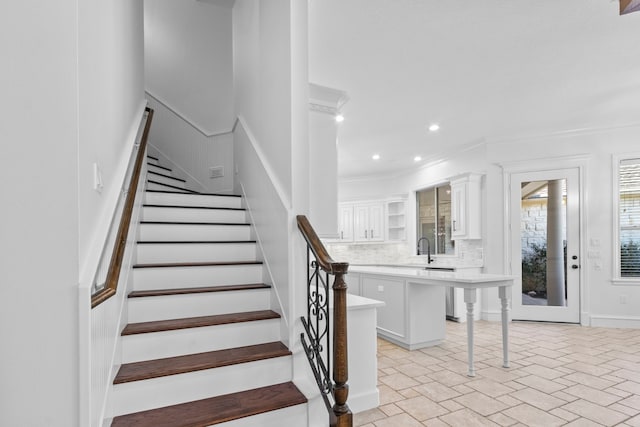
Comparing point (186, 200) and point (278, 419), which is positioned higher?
point (186, 200)

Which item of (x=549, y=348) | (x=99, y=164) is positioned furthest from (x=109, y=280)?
(x=549, y=348)

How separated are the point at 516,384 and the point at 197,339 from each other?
272 centimetres

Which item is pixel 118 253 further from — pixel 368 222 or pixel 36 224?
pixel 368 222

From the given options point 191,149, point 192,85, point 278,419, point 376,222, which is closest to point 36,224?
point 278,419

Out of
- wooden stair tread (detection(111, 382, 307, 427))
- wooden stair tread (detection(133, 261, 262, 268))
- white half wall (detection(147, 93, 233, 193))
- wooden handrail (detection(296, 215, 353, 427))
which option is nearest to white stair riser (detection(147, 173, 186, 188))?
white half wall (detection(147, 93, 233, 193))

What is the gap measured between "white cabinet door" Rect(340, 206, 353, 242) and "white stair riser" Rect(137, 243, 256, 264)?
601 centimetres

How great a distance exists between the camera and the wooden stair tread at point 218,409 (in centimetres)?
173

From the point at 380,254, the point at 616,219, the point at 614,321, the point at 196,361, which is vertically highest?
the point at 616,219

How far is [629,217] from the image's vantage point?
5082mm

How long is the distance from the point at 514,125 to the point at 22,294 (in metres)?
5.74

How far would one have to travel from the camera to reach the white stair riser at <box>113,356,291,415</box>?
5.92 feet

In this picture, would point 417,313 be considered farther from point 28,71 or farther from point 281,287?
point 28,71

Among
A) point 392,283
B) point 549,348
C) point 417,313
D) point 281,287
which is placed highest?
point 281,287

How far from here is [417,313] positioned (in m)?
4.08
